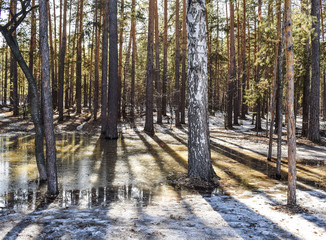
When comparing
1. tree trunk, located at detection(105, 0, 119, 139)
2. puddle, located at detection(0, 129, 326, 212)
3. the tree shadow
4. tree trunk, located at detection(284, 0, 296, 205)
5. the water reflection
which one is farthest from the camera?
tree trunk, located at detection(105, 0, 119, 139)

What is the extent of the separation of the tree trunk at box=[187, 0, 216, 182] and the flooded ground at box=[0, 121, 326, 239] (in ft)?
2.69

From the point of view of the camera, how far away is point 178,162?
10.0m

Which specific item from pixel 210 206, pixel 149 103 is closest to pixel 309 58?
pixel 149 103

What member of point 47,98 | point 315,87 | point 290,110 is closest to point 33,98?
point 47,98

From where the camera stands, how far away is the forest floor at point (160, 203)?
13.8 ft

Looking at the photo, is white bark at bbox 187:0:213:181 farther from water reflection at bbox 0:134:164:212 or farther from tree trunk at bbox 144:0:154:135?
tree trunk at bbox 144:0:154:135

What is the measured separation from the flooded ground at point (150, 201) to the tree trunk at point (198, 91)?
2.69ft

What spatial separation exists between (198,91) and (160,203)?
3.01 metres

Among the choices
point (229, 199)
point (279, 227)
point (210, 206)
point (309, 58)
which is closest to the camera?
point (279, 227)

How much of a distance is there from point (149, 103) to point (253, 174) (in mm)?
10605

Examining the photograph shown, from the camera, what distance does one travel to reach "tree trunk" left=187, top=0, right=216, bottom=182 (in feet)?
23.7

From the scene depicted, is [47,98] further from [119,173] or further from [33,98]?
[119,173]

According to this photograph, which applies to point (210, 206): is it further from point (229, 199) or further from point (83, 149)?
point (83, 149)

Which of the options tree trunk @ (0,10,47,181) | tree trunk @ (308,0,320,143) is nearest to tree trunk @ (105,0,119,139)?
tree trunk @ (0,10,47,181)
